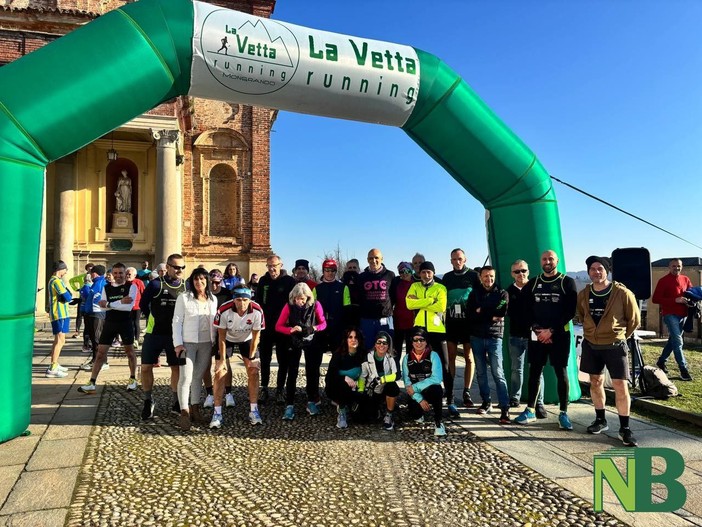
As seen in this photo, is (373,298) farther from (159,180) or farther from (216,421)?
(159,180)

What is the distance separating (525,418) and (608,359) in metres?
1.14

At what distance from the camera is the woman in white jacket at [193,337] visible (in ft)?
17.8

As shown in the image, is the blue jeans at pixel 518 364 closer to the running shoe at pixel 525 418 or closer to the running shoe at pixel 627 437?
the running shoe at pixel 525 418

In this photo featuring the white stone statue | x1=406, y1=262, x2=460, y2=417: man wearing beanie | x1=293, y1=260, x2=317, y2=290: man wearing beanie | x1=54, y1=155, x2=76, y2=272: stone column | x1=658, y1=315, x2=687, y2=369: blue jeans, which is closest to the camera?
x1=406, y1=262, x2=460, y2=417: man wearing beanie

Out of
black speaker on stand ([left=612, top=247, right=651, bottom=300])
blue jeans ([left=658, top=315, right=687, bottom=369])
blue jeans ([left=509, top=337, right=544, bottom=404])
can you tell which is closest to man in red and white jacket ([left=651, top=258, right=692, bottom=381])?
blue jeans ([left=658, top=315, right=687, bottom=369])

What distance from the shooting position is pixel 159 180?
15.9 meters

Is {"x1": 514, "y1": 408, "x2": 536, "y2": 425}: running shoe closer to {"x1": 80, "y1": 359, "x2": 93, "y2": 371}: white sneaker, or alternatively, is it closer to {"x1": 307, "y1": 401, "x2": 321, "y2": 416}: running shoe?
{"x1": 307, "y1": 401, "x2": 321, "y2": 416}: running shoe

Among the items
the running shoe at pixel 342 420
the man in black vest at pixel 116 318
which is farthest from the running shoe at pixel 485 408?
the man in black vest at pixel 116 318

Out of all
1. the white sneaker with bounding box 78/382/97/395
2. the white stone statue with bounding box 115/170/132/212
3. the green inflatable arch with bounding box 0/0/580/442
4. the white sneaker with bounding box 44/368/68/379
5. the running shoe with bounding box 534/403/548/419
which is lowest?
the running shoe with bounding box 534/403/548/419

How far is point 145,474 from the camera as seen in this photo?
4.05 m

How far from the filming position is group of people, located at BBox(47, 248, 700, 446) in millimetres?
5242

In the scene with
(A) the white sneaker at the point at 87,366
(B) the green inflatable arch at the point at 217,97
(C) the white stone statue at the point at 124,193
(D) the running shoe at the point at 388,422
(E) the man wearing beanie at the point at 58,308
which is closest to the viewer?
(B) the green inflatable arch at the point at 217,97

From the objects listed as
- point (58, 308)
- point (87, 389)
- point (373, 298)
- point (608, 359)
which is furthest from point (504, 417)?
point (58, 308)

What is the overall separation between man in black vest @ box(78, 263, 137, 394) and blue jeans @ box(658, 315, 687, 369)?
27.0 ft
